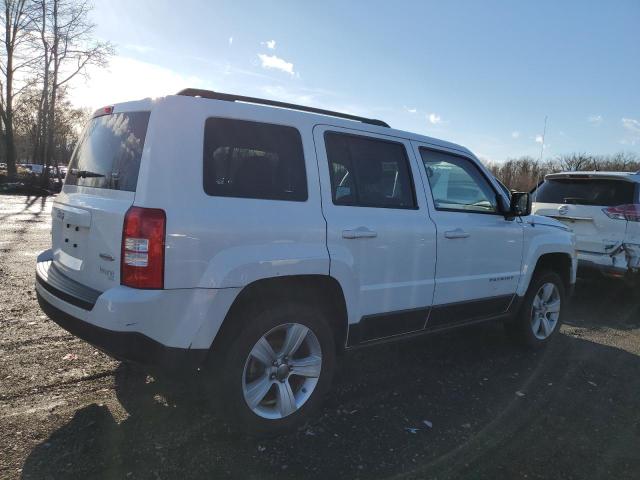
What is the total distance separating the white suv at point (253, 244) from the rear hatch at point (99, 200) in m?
0.01

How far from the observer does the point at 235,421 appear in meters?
3.03

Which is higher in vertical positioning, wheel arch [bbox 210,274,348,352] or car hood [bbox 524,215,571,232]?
car hood [bbox 524,215,571,232]

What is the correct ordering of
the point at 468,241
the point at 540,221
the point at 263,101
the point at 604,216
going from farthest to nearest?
the point at 604,216 < the point at 540,221 < the point at 468,241 < the point at 263,101

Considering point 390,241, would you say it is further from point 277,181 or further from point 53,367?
point 53,367

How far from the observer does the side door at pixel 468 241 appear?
404cm

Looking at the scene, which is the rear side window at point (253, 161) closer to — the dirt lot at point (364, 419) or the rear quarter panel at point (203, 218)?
the rear quarter panel at point (203, 218)

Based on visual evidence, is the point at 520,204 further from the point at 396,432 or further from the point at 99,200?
the point at 99,200

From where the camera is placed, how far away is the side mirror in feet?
15.0

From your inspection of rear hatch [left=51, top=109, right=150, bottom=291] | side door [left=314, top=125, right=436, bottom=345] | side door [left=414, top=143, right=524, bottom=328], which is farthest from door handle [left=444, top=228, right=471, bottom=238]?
rear hatch [left=51, top=109, right=150, bottom=291]

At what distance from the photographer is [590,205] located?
7332 millimetres

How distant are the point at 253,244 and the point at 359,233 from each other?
2.67 feet

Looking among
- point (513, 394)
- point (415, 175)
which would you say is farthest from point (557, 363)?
point (415, 175)

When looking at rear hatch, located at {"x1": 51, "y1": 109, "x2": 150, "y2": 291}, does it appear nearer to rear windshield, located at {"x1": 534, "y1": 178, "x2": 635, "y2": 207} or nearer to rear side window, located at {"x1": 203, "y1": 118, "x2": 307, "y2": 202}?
rear side window, located at {"x1": 203, "y1": 118, "x2": 307, "y2": 202}

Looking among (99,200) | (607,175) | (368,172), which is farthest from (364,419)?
(607,175)
